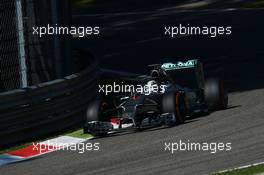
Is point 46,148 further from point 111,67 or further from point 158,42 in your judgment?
point 158,42

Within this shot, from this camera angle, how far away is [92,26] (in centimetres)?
4097

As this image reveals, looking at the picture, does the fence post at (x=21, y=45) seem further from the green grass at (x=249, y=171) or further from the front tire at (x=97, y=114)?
the green grass at (x=249, y=171)

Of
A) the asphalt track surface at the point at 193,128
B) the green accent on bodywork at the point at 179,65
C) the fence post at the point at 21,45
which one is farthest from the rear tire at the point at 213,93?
the fence post at the point at 21,45

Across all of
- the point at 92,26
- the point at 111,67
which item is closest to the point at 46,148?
the point at 111,67

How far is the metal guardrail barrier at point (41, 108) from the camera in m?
19.7

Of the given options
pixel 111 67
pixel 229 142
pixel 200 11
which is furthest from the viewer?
pixel 200 11

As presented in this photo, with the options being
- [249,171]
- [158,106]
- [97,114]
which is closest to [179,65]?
[158,106]

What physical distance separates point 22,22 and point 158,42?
13298 millimetres

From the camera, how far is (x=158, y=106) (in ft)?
63.8

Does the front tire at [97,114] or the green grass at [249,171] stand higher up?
the green grass at [249,171]

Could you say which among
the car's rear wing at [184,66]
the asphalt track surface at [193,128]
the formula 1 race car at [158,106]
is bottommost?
the asphalt track surface at [193,128]

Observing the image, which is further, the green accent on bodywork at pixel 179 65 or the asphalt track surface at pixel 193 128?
the green accent on bodywork at pixel 179 65

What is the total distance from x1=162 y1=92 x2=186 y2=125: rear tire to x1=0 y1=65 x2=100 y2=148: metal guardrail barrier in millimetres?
2554

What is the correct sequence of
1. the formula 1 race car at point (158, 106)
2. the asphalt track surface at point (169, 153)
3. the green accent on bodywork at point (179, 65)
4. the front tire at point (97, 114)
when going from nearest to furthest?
the asphalt track surface at point (169, 153) → the formula 1 race car at point (158, 106) → the front tire at point (97, 114) → the green accent on bodywork at point (179, 65)
